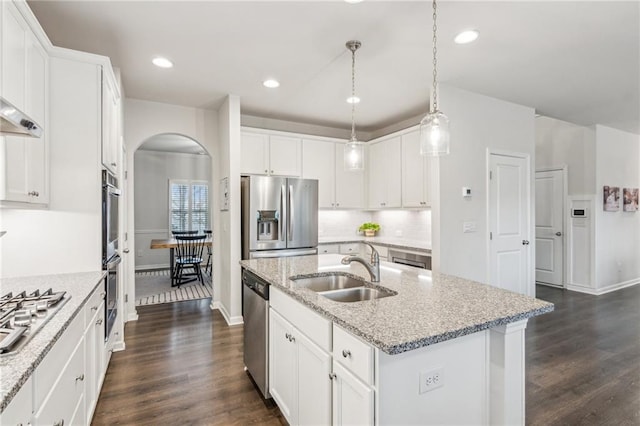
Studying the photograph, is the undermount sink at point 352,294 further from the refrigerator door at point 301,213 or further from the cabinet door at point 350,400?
the refrigerator door at point 301,213

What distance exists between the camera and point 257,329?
238 centimetres

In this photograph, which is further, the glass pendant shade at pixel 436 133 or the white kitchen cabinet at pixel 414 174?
the white kitchen cabinet at pixel 414 174

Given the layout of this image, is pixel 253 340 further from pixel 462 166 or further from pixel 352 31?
pixel 462 166

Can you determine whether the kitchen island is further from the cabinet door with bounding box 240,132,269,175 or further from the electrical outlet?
the cabinet door with bounding box 240,132,269,175

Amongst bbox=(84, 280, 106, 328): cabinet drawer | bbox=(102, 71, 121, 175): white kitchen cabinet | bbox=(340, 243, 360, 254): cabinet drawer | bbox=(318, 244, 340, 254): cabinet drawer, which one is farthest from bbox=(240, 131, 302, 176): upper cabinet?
bbox=(84, 280, 106, 328): cabinet drawer

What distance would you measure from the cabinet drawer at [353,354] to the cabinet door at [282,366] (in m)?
0.51

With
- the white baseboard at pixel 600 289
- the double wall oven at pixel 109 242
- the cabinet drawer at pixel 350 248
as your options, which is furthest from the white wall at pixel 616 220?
the double wall oven at pixel 109 242

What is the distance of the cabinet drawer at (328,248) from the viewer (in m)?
4.60

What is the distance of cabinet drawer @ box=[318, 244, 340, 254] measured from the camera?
4598 mm

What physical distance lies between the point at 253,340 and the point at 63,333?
4.16 feet

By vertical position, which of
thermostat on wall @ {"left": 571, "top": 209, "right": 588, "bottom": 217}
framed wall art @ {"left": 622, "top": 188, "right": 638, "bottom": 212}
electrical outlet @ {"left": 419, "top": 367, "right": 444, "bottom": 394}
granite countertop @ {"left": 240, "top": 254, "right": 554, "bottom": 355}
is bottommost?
electrical outlet @ {"left": 419, "top": 367, "right": 444, "bottom": 394}

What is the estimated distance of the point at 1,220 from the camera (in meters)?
2.12

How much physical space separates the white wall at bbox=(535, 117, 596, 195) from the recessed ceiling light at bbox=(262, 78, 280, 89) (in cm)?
489

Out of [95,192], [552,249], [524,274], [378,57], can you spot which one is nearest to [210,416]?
[95,192]
